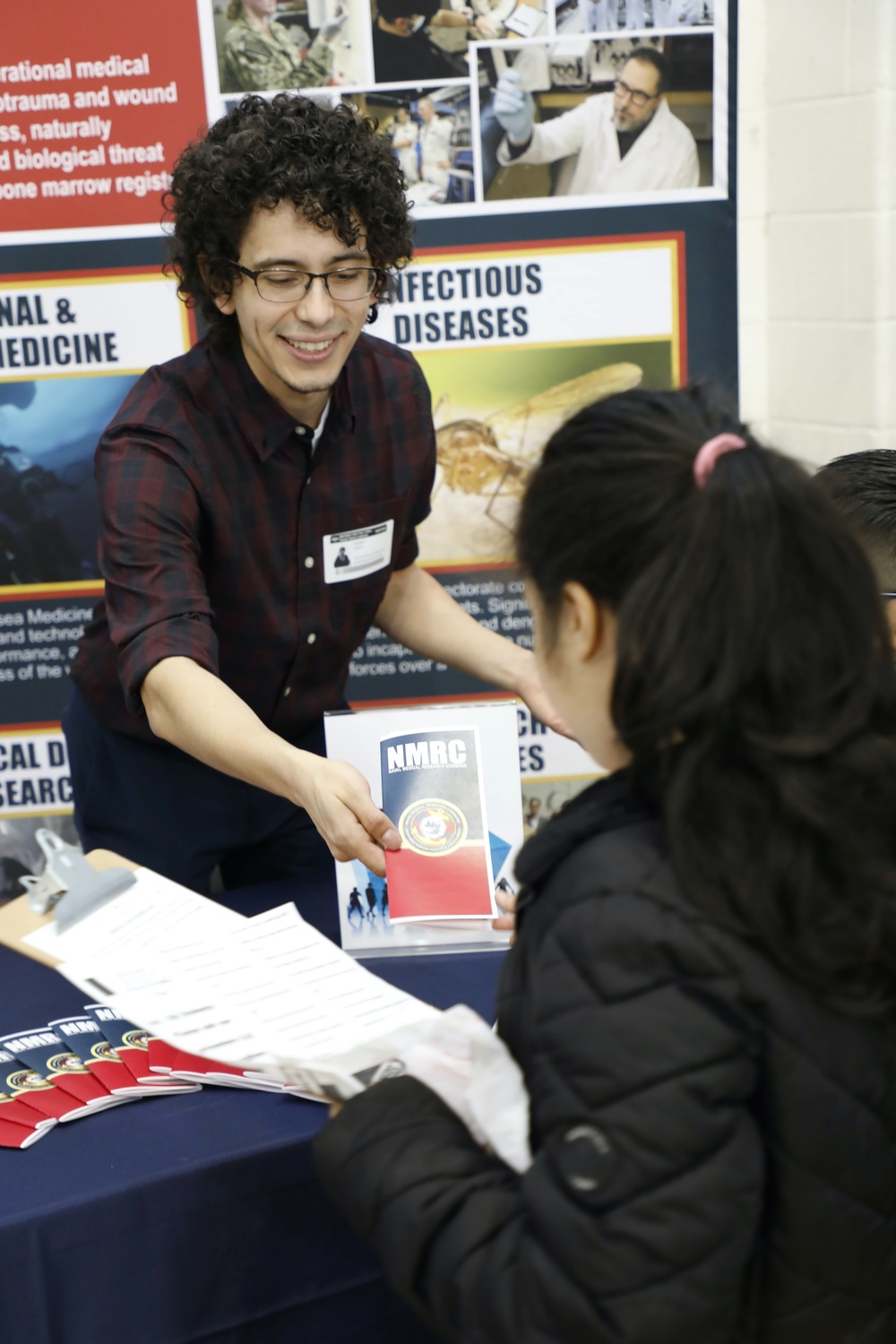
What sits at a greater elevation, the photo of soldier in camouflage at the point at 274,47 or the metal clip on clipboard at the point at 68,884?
the photo of soldier in camouflage at the point at 274,47

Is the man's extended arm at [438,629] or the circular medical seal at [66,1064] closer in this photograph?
the circular medical seal at [66,1064]

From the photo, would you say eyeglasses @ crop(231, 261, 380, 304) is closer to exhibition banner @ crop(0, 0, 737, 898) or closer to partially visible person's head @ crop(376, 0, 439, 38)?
exhibition banner @ crop(0, 0, 737, 898)

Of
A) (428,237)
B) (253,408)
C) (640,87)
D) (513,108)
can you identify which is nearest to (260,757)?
Answer: (253,408)

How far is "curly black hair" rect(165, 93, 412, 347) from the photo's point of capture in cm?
161

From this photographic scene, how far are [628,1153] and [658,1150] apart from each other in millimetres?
17

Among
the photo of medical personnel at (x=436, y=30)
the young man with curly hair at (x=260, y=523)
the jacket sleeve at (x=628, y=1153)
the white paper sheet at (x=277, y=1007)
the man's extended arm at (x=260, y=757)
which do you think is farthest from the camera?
the photo of medical personnel at (x=436, y=30)

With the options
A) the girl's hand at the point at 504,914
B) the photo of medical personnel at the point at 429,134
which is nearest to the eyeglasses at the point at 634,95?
the photo of medical personnel at the point at 429,134

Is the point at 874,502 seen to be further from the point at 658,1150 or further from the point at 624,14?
the point at 624,14

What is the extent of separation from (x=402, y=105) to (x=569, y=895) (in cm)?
205

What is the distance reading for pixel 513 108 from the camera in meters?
2.43

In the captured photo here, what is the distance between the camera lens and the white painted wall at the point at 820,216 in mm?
2406

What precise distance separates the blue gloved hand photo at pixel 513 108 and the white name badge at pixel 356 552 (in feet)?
3.36

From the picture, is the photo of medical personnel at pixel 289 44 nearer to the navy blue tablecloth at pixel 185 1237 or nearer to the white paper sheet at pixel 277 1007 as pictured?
the white paper sheet at pixel 277 1007

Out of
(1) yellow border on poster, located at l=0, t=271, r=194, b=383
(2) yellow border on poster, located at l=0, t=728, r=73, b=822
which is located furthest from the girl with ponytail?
(2) yellow border on poster, located at l=0, t=728, r=73, b=822
